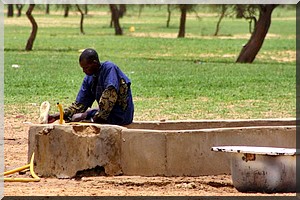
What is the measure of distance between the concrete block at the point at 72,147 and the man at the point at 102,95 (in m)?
0.47

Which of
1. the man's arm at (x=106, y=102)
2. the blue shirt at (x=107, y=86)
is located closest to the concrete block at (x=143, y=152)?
the man's arm at (x=106, y=102)

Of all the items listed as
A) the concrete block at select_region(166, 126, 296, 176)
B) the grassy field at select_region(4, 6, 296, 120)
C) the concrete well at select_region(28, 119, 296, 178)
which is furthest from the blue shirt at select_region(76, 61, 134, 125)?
the grassy field at select_region(4, 6, 296, 120)

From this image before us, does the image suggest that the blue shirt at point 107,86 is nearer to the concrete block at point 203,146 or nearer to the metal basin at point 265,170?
the concrete block at point 203,146

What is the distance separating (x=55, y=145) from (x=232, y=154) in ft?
6.38

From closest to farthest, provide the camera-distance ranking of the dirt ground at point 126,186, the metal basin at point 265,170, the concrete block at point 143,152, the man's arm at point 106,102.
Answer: the dirt ground at point 126,186, the metal basin at point 265,170, the concrete block at point 143,152, the man's arm at point 106,102

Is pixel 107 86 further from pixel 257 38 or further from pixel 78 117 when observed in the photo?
pixel 257 38

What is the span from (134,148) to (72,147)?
67cm

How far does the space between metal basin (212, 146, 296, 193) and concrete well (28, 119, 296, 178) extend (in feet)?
3.37

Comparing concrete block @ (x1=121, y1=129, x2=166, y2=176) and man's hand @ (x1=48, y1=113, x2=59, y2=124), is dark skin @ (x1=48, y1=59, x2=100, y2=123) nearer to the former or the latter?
man's hand @ (x1=48, y1=113, x2=59, y2=124)

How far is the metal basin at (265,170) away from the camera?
9.30 metres

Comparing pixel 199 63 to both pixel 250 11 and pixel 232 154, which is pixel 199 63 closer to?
pixel 250 11

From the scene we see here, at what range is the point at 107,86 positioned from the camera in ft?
34.7

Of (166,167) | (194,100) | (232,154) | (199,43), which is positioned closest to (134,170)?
(166,167)

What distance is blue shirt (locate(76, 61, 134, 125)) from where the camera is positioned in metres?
10.6
